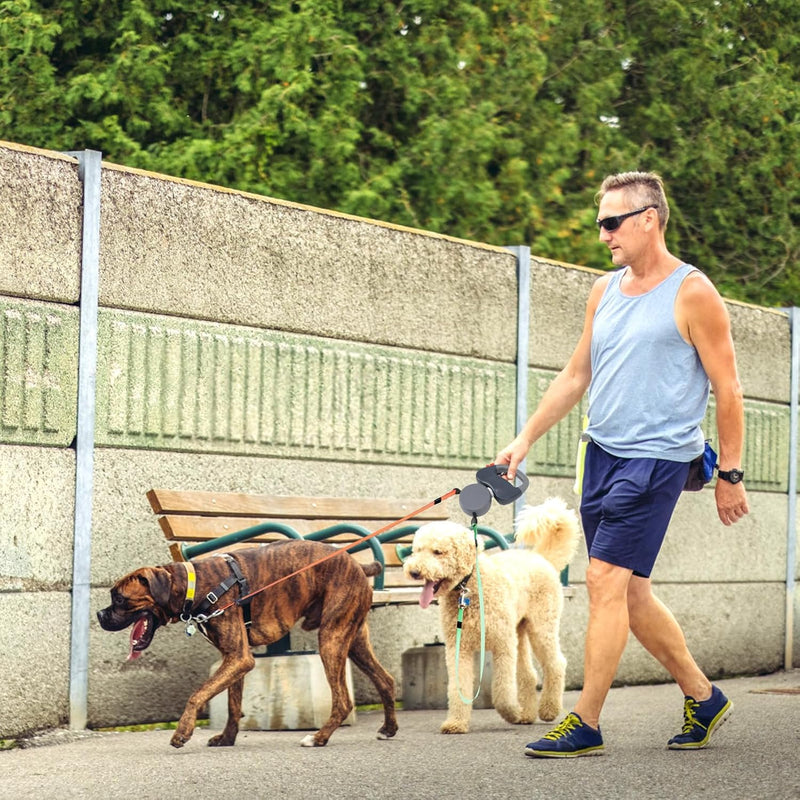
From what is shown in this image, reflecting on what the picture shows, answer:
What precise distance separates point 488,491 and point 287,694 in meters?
1.63

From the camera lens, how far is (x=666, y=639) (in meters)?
6.51

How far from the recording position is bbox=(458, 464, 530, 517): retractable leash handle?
650 centimetres

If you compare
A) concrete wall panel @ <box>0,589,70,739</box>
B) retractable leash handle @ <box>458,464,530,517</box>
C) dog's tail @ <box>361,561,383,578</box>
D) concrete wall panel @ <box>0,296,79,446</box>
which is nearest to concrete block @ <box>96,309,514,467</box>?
concrete wall panel @ <box>0,296,79,446</box>

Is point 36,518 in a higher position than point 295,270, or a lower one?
lower

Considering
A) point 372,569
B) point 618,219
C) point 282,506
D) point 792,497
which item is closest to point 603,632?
point 618,219

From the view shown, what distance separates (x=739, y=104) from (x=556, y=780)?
12.9 metres

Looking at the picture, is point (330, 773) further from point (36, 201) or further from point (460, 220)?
point (460, 220)

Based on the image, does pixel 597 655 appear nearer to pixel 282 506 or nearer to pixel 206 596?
pixel 206 596

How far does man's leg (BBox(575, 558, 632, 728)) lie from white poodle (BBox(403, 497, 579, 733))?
119 centimetres

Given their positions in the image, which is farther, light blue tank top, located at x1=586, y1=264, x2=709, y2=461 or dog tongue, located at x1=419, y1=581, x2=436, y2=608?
dog tongue, located at x1=419, y1=581, x2=436, y2=608

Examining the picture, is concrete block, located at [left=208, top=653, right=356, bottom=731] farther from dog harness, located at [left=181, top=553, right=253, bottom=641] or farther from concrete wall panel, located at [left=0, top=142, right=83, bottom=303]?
concrete wall panel, located at [left=0, top=142, right=83, bottom=303]

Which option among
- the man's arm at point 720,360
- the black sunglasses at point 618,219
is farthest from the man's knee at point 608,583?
the black sunglasses at point 618,219

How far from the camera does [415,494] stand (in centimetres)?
938

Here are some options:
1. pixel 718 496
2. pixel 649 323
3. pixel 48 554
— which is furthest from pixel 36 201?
pixel 718 496
